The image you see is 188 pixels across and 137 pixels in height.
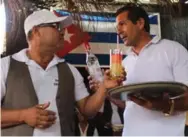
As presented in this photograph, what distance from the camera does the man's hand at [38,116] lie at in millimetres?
2389

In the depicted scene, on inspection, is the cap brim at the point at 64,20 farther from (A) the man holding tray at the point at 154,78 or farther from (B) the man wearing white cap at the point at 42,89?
(A) the man holding tray at the point at 154,78

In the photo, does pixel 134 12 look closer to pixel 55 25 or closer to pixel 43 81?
pixel 55 25

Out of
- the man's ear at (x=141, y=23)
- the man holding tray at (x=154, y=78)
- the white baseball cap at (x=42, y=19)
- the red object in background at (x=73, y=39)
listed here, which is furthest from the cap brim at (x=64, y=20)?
the red object in background at (x=73, y=39)

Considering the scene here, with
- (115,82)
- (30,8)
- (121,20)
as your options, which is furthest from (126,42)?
(30,8)

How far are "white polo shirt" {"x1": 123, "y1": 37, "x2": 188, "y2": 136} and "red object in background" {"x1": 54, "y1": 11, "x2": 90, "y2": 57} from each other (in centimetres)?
66

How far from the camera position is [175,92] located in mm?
2516

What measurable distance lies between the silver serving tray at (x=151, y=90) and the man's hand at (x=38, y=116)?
336 millimetres

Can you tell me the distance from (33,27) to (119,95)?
0.57 meters

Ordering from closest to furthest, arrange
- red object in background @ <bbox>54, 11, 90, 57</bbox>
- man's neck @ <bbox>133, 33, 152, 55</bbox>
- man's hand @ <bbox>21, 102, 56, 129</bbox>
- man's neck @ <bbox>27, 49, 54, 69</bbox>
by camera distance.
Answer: man's hand @ <bbox>21, 102, 56, 129</bbox> < man's neck @ <bbox>27, 49, 54, 69</bbox> < man's neck @ <bbox>133, 33, 152, 55</bbox> < red object in background @ <bbox>54, 11, 90, 57</bbox>

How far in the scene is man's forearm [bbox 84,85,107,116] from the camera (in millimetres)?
2566

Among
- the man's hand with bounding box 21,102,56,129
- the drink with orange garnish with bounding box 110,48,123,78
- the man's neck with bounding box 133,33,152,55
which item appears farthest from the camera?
the man's neck with bounding box 133,33,152,55

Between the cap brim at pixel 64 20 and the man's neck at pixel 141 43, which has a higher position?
the cap brim at pixel 64 20

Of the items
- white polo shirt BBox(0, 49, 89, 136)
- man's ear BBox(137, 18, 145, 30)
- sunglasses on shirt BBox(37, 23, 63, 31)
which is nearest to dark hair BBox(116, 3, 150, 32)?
man's ear BBox(137, 18, 145, 30)

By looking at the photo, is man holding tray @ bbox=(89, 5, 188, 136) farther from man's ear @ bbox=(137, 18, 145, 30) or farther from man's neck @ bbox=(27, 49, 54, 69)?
man's neck @ bbox=(27, 49, 54, 69)
